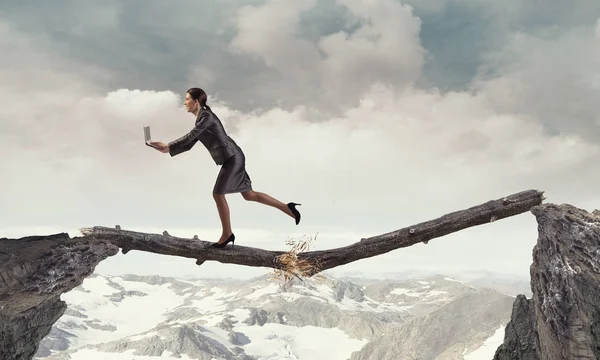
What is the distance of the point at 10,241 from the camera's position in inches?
491

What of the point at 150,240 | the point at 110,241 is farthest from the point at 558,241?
the point at 110,241

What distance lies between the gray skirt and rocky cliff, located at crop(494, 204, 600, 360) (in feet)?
23.0

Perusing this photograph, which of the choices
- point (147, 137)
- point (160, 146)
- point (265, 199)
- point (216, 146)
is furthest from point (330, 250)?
point (147, 137)

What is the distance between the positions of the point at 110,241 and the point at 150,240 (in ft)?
3.27

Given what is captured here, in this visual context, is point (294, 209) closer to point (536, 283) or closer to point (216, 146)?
point (216, 146)

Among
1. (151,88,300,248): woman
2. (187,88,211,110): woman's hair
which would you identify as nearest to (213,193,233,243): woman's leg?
(151,88,300,248): woman

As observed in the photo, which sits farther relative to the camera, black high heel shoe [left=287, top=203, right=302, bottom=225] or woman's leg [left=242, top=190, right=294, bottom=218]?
black high heel shoe [left=287, top=203, right=302, bottom=225]

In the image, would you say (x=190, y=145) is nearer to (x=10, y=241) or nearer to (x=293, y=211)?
(x=293, y=211)

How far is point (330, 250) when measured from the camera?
12914 mm

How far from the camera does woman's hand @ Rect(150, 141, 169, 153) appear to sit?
10866mm

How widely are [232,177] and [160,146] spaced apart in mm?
1678

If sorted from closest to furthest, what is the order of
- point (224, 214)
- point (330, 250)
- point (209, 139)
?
point (209, 139), point (224, 214), point (330, 250)

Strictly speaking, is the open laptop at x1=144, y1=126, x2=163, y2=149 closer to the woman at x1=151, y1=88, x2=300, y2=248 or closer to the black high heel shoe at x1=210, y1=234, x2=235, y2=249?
the woman at x1=151, y1=88, x2=300, y2=248

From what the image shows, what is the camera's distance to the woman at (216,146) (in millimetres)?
10852
